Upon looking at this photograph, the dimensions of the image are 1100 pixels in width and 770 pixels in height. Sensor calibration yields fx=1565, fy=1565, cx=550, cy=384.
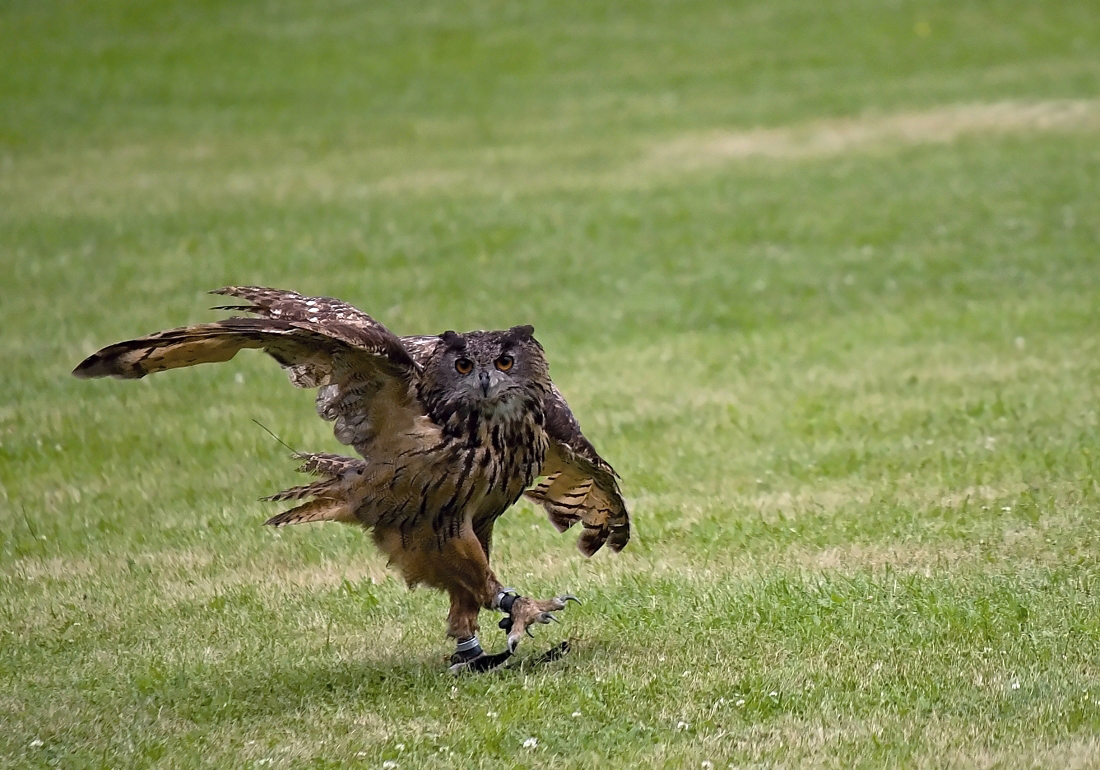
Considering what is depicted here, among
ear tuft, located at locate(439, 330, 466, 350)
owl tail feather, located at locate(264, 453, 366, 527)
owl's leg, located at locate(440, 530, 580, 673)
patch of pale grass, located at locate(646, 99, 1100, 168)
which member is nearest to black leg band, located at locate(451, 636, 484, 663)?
owl's leg, located at locate(440, 530, 580, 673)

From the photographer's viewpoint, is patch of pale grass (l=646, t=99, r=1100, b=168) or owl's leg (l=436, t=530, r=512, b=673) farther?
patch of pale grass (l=646, t=99, r=1100, b=168)

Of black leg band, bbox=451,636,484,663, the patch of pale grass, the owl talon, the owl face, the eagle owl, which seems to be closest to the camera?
the eagle owl

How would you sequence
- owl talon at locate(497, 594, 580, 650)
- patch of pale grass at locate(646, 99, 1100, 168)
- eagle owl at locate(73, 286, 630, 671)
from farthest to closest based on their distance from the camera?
patch of pale grass at locate(646, 99, 1100, 168) → owl talon at locate(497, 594, 580, 650) → eagle owl at locate(73, 286, 630, 671)

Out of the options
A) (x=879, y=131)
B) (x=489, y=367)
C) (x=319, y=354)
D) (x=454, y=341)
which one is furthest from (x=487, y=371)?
(x=879, y=131)

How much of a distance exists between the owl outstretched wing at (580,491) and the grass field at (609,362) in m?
0.38

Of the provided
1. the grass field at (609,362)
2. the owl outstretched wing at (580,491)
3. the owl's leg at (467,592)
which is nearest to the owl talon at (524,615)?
the owl's leg at (467,592)

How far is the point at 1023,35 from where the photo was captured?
2900 centimetres

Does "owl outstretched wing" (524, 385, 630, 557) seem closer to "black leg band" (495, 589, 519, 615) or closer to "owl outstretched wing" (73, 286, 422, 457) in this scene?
"black leg band" (495, 589, 519, 615)

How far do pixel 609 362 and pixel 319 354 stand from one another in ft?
26.1

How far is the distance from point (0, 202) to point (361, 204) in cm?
512

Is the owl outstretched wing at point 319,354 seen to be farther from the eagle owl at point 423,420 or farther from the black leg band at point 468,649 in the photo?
the black leg band at point 468,649

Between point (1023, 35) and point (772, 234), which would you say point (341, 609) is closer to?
point (772, 234)

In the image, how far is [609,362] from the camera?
14.5 m

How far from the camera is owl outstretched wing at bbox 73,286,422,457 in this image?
20.8 ft
